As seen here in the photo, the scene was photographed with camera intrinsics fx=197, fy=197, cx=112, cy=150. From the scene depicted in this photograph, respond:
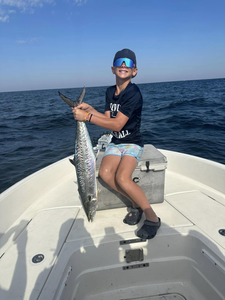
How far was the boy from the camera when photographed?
7.42 feet

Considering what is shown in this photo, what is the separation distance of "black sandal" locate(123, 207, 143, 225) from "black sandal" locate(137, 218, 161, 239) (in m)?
0.20

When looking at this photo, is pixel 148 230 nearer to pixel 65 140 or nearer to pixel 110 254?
pixel 110 254

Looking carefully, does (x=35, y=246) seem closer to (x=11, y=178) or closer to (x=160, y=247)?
(x=160, y=247)

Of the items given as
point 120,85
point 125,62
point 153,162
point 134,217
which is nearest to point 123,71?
point 125,62

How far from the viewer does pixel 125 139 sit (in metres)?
2.71

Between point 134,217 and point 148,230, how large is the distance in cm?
31

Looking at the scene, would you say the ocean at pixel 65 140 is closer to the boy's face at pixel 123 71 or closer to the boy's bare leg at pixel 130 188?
the boy's face at pixel 123 71

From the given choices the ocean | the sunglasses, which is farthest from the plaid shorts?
the ocean

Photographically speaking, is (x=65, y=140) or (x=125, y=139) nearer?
(x=125, y=139)

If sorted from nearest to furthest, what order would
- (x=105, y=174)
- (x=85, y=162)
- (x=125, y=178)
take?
1. (x=85, y=162)
2. (x=125, y=178)
3. (x=105, y=174)

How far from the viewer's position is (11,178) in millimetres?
6340

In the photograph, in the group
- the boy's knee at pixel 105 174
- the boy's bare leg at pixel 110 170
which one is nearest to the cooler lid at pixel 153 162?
the boy's bare leg at pixel 110 170

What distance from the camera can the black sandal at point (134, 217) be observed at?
2.45 m

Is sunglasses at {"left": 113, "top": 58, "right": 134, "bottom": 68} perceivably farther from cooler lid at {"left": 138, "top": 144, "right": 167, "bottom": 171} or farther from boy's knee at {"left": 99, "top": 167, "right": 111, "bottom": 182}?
boy's knee at {"left": 99, "top": 167, "right": 111, "bottom": 182}
